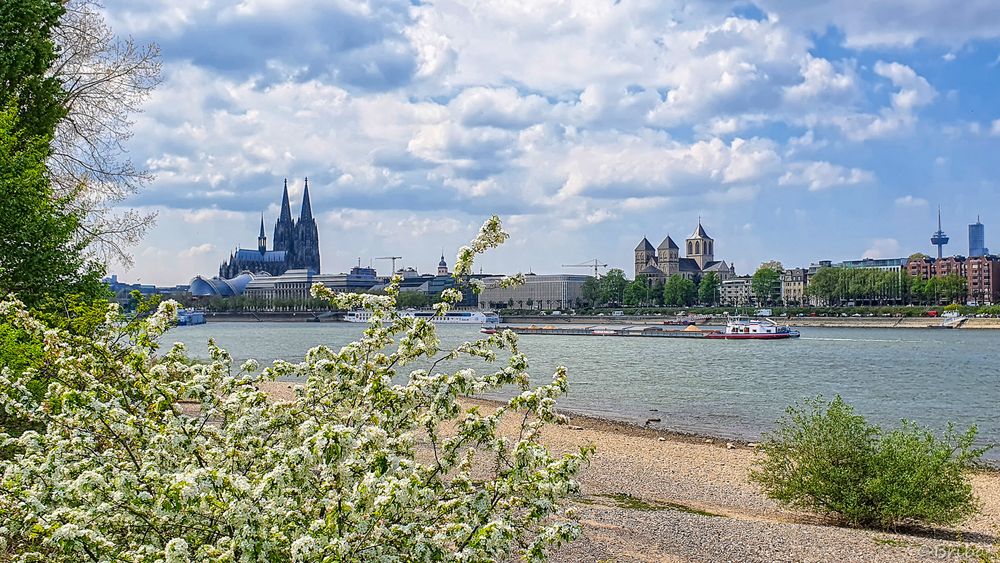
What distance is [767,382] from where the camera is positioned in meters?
44.6

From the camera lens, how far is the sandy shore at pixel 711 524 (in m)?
10.1

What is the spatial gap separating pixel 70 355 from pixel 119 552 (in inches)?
81.7

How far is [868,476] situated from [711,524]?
10.2 feet

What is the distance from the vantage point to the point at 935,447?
13.3 metres

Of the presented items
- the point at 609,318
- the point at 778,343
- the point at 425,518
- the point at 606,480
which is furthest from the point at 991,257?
the point at 425,518

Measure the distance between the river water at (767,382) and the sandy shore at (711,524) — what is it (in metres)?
7.04

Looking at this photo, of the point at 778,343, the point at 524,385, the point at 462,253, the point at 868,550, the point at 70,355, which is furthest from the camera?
the point at 778,343

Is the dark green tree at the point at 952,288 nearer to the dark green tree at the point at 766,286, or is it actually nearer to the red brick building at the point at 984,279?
the red brick building at the point at 984,279

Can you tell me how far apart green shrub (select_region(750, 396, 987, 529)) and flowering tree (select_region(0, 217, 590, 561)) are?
868 centimetres

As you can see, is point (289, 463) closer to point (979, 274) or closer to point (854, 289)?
point (854, 289)

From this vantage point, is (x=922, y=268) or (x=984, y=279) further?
(x=922, y=268)

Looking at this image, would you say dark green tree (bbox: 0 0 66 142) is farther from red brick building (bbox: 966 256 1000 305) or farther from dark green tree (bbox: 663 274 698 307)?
red brick building (bbox: 966 256 1000 305)

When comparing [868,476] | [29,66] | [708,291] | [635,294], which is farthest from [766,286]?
[29,66]

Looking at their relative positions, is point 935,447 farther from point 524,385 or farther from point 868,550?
point 524,385
